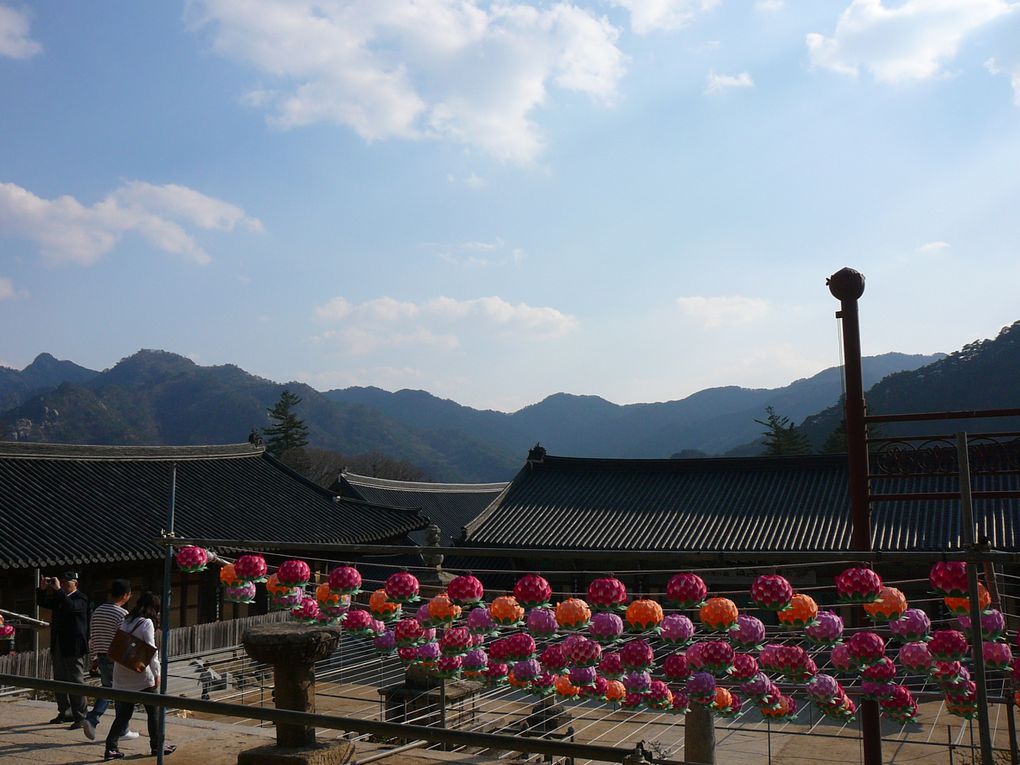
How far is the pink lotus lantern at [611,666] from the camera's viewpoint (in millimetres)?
8164

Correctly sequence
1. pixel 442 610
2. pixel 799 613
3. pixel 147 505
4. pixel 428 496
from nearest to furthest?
pixel 799 613 < pixel 442 610 < pixel 147 505 < pixel 428 496

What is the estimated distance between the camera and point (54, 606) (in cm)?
963

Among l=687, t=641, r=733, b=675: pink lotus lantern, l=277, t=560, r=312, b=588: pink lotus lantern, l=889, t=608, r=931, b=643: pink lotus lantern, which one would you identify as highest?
l=277, t=560, r=312, b=588: pink lotus lantern

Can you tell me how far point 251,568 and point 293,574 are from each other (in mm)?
446

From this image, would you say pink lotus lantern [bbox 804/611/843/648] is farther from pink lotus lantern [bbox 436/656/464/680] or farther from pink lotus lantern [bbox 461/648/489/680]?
pink lotus lantern [bbox 461/648/489/680]

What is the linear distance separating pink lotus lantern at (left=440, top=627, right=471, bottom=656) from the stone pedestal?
8.45 feet

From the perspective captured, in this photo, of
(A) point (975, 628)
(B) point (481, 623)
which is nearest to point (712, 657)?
(B) point (481, 623)

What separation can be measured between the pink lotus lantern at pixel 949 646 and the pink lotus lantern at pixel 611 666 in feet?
9.43

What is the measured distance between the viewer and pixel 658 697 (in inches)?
332

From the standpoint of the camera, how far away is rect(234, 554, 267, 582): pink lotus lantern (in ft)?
26.9

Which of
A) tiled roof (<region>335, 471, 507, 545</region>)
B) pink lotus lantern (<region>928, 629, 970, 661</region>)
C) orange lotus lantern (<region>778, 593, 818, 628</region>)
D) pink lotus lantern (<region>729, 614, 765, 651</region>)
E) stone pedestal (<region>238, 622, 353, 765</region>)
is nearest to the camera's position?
stone pedestal (<region>238, 622, 353, 765</region>)

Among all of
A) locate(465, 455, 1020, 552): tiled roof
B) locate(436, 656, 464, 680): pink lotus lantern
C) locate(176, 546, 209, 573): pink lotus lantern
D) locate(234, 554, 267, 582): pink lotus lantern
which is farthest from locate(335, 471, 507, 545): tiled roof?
locate(176, 546, 209, 573): pink lotus lantern

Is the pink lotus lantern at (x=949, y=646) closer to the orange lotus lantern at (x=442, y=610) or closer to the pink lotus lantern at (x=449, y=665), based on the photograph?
the orange lotus lantern at (x=442, y=610)

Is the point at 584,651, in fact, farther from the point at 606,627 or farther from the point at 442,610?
the point at 442,610
